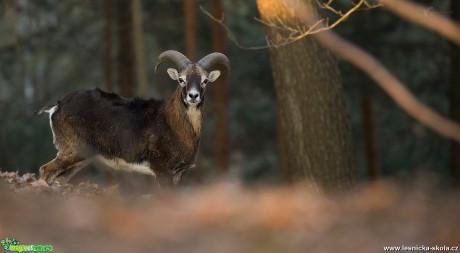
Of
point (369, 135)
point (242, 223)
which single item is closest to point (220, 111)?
point (369, 135)

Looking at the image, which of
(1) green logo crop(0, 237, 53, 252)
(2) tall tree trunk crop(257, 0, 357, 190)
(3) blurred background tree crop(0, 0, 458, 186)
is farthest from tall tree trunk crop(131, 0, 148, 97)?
(1) green logo crop(0, 237, 53, 252)

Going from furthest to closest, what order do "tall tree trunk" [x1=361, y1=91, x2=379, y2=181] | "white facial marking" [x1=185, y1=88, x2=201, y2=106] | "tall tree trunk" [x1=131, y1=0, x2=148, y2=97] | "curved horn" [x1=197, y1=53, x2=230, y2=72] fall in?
1. "tall tree trunk" [x1=361, y1=91, x2=379, y2=181]
2. "tall tree trunk" [x1=131, y1=0, x2=148, y2=97]
3. "curved horn" [x1=197, y1=53, x2=230, y2=72]
4. "white facial marking" [x1=185, y1=88, x2=201, y2=106]

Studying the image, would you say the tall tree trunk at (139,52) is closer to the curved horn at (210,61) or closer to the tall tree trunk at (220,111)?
the tall tree trunk at (220,111)

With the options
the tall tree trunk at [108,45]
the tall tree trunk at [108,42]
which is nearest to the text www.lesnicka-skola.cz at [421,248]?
the tall tree trunk at [108,45]

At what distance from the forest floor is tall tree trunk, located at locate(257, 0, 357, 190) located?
175 inches

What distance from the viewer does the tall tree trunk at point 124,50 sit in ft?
86.9

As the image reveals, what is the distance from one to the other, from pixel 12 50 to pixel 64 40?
2378 millimetres

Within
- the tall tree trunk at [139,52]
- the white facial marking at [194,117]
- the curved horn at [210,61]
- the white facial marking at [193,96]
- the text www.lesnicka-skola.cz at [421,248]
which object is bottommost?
the text www.lesnicka-skola.cz at [421,248]

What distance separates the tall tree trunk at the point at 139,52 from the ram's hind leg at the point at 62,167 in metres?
8.70

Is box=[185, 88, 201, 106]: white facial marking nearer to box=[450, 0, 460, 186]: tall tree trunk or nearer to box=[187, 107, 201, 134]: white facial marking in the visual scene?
box=[187, 107, 201, 134]: white facial marking

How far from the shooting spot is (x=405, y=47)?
87.4 feet

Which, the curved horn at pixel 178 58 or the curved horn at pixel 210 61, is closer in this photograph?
the curved horn at pixel 178 58

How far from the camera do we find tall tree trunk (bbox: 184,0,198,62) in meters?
23.3

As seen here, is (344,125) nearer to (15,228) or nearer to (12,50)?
(15,228)
